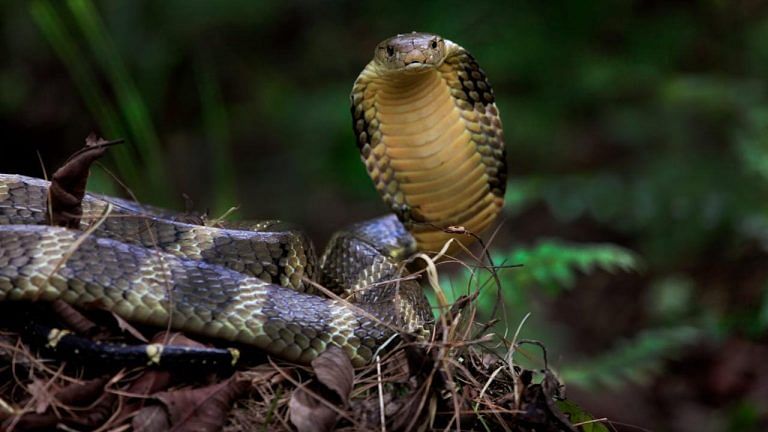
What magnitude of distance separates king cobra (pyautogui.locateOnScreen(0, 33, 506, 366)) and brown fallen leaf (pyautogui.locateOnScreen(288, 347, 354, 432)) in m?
0.11

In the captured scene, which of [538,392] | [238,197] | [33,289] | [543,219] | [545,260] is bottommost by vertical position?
[543,219]

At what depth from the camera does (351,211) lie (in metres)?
9.28

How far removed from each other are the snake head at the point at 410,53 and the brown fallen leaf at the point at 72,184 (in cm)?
147

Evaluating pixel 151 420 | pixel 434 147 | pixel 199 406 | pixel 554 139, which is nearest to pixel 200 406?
pixel 199 406

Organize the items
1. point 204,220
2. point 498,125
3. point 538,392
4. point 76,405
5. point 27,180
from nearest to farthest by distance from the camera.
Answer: point 76,405 → point 538,392 → point 27,180 → point 204,220 → point 498,125

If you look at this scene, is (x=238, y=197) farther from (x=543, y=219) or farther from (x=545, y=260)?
(x=545, y=260)

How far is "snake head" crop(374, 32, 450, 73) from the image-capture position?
384 cm

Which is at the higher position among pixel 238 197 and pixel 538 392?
pixel 538 392

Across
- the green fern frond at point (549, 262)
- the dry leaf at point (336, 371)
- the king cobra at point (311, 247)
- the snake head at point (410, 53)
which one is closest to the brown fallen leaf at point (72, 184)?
the king cobra at point (311, 247)

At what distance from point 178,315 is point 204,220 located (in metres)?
0.86

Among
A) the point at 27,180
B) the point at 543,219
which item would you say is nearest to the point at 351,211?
the point at 543,219

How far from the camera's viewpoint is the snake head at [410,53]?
3844 millimetres

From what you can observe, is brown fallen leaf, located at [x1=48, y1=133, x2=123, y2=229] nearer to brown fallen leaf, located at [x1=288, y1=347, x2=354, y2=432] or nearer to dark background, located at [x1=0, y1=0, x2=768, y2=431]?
brown fallen leaf, located at [x1=288, y1=347, x2=354, y2=432]

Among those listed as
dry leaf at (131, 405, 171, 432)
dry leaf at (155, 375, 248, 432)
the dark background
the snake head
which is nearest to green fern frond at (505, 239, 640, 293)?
the dark background
